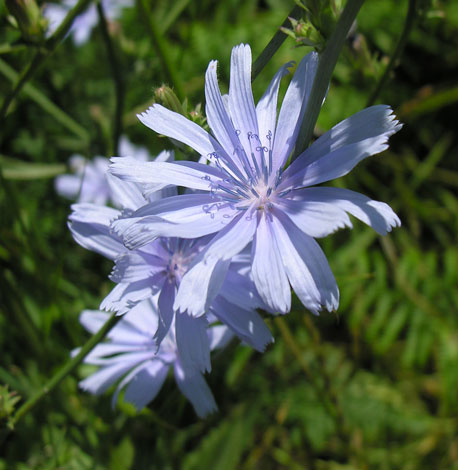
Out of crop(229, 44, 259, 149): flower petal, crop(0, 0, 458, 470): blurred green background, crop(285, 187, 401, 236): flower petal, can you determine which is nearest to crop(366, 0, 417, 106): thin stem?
crop(0, 0, 458, 470): blurred green background

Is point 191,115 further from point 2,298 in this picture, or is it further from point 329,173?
point 2,298

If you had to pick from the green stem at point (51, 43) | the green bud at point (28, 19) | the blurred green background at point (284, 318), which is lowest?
the blurred green background at point (284, 318)

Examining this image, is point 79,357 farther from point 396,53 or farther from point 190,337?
point 396,53

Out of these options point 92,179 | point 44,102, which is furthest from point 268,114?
point 92,179

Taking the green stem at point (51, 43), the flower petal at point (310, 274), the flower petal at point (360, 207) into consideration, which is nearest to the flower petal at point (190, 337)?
the flower petal at point (310, 274)

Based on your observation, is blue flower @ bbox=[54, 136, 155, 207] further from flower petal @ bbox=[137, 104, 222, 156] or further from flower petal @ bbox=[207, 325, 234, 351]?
flower petal @ bbox=[137, 104, 222, 156]

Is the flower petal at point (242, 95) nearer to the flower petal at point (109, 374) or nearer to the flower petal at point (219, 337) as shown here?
the flower petal at point (219, 337)
